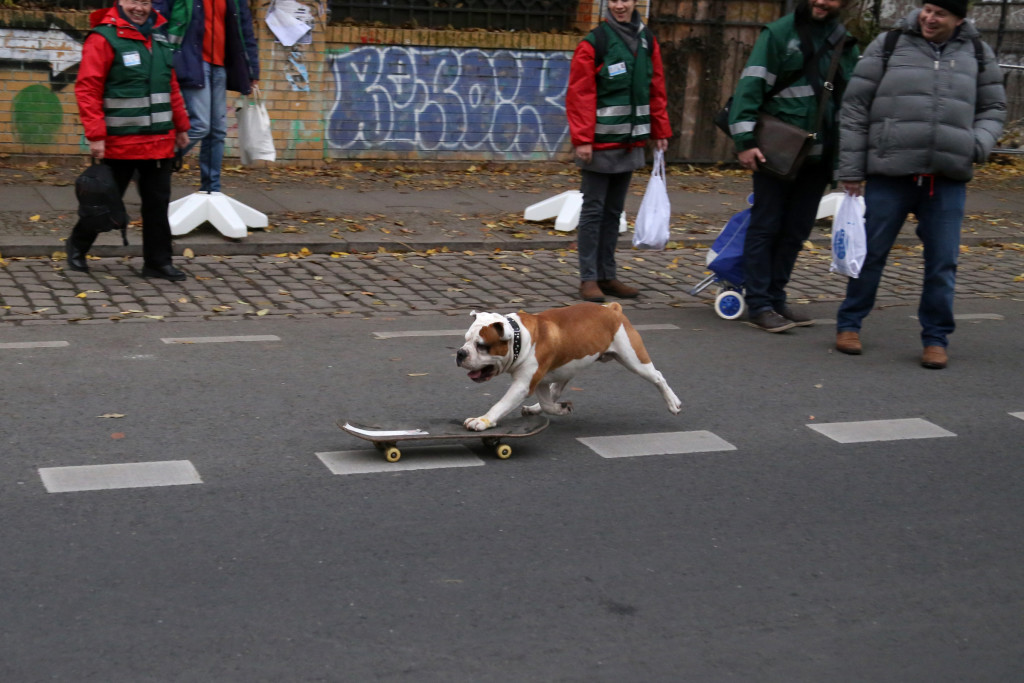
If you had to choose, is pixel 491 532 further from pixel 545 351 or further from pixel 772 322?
pixel 772 322

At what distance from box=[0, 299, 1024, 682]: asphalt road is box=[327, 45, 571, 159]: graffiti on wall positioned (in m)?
8.23

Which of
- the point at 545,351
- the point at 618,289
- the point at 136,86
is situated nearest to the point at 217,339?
the point at 136,86

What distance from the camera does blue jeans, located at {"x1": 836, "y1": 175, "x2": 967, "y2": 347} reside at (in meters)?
7.49

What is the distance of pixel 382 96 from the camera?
15.1m

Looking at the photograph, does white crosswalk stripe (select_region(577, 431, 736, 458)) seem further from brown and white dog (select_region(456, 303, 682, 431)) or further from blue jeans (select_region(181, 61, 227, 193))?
Result: blue jeans (select_region(181, 61, 227, 193))

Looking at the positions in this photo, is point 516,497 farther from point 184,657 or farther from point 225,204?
point 225,204

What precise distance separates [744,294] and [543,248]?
2831mm

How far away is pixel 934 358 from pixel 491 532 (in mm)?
3817

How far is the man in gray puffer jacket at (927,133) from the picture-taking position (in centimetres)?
725

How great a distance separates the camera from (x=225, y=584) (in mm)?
4137

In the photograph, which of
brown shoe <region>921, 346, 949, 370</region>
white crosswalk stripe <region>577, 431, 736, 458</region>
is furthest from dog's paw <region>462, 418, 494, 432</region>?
brown shoe <region>921, 346, 949, 370</region>

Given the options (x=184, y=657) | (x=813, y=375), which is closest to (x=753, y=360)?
(x=813, y=375)

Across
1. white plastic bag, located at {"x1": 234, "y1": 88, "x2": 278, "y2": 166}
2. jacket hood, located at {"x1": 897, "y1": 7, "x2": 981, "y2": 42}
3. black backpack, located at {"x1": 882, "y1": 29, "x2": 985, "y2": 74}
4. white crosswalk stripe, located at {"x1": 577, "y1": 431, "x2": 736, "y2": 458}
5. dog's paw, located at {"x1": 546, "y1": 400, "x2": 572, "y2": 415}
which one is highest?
jacket hood, located at {"x1": 897, "y1": 7, "x2": 981, "y2": 42}

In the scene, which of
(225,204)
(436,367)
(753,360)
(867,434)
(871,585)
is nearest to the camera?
(871,585)
